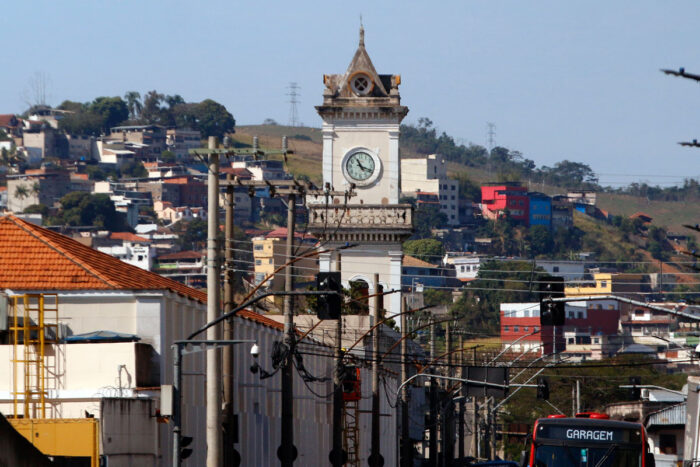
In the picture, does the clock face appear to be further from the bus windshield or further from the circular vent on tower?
the bus windshield

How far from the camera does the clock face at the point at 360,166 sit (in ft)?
293

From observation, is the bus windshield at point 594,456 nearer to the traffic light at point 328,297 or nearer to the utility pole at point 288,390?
the utility pole at point 288,390

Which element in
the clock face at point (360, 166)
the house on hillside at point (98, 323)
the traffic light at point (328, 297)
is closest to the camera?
the traffic light at point (328, 297)

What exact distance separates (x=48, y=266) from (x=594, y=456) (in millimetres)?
15751

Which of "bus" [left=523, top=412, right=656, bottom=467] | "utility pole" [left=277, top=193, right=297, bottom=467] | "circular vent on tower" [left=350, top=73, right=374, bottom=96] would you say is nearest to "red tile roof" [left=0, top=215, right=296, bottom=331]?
"utility pole" [left=277, top=193, right=297, bottom=467]

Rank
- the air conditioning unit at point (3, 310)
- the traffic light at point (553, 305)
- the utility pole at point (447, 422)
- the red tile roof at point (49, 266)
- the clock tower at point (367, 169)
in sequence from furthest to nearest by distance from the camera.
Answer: the clock tower at point (367, 169)
the utility pole at point (447, 422)
the red tile roof at point (49, 266)
the air conditioning unit at point (3, 310)
the traffic light at point (553, 305)

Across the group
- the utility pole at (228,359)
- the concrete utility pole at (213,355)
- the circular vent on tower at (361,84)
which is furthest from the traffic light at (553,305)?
the circular vent on tower at (361,84)

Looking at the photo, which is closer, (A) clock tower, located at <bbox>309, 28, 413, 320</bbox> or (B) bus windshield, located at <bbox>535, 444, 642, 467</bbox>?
(B) bus windshield, located at <bbox>535, 444, 642, 467</bbox>

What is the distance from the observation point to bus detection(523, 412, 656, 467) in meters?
40.7

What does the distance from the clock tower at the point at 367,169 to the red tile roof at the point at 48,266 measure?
4033 centimetres

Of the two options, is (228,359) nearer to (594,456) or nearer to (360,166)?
(594,456)

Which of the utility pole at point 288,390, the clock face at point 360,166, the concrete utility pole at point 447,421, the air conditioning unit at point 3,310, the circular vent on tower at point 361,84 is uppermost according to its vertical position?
the circular vent on tower at point 361,84

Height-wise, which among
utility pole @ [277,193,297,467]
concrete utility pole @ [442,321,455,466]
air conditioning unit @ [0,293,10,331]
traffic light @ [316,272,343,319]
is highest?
traffic light @ [316,272,343,319]

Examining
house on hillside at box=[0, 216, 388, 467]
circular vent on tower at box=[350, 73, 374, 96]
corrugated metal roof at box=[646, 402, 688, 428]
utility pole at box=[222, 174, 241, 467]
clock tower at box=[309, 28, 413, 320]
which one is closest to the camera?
utility pole at box=[222, 174, 241, 467]
